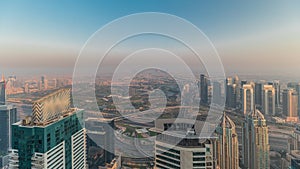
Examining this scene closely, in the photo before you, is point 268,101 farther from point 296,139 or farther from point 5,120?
point 5,120

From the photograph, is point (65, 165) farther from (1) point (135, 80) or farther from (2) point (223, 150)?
(2) point (223, 150)

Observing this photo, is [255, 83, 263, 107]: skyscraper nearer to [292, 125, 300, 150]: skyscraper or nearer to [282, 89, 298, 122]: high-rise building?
[282, 89, 298, 122]: high-rise building

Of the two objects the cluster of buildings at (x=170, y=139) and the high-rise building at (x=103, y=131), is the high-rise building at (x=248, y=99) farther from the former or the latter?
the high-rise building at (x=103, y=131)

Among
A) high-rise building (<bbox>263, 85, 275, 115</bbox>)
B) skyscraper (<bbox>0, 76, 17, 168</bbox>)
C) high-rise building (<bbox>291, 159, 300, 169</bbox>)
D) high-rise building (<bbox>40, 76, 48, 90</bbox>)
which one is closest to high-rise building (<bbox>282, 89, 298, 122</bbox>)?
high-rise building (<bbox>263, 85, 275, 115</bbox>)

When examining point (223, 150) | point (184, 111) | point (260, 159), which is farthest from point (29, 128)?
point (260, 159)

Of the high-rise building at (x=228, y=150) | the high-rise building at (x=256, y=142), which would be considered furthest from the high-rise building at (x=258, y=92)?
the high-rise building at (x=228, y=150)

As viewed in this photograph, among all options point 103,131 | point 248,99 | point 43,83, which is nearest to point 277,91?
point 248,99
